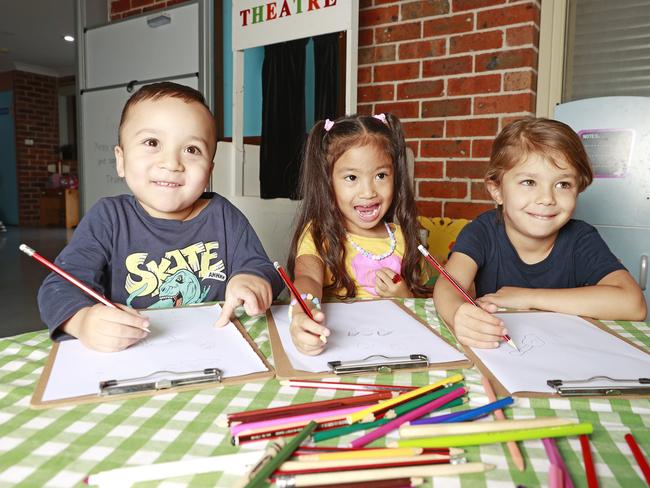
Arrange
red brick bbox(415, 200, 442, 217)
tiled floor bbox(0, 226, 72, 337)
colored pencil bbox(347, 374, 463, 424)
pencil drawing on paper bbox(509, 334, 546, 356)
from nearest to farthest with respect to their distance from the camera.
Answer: colored pencil bbox(347, 374, 463, 424) → pencil drawing on paper bbox(509, 334, 546, 356) → red brick bbox(415, 200, 442, 217) → tiled floor bbox(0, 226, 72, 337)

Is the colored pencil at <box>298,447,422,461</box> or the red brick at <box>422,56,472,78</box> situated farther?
the red brick at <box>422,56,472,78</box>

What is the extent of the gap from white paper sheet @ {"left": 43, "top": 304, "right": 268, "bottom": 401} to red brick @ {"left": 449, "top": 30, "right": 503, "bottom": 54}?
6.52 ft

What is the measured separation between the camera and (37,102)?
875 cm

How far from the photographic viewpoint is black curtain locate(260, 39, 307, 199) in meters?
2.48

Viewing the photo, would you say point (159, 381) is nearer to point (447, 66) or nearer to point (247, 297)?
point (247, 297)

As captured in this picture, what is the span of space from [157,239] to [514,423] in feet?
2.71

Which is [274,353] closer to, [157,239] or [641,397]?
[641,397]

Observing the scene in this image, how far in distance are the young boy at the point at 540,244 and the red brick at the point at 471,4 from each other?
52.0 inches

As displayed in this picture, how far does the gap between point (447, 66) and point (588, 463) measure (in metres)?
2.25

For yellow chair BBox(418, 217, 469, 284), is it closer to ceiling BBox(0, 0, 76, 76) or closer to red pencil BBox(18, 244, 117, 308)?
red pencil BBox(18, 244, 117, 308)

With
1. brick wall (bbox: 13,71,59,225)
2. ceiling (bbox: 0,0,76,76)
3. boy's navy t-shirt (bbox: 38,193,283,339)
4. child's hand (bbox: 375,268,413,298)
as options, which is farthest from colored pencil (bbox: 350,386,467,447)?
brick wall (bbox: 13,71,59,225)

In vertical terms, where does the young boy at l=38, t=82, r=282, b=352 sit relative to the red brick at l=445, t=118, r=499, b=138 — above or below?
below

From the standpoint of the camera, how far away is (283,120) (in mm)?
2518

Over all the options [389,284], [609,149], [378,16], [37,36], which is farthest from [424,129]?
[37,36]
